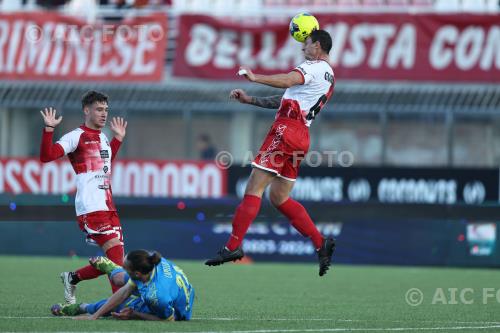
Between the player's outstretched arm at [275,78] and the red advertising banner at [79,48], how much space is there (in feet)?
39.0

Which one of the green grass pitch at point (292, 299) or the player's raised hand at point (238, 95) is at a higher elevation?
the player's raised hand at point (238, 95)

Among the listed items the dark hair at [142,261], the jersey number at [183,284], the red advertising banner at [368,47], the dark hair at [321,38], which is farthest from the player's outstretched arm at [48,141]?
the red advertising banner at [368,47]

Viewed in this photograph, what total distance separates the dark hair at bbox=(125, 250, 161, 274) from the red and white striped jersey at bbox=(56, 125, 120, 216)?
131 centimetres

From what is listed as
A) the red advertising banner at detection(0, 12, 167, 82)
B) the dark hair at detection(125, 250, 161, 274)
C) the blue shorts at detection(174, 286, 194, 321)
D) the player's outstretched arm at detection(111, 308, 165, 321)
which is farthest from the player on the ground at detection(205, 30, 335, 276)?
the red advertising banner at detection(0, 12, 167, 82)

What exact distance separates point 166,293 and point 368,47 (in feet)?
43.0

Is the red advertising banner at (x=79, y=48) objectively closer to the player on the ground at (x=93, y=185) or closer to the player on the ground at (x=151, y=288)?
the player on the ground at (x=93, y=185)

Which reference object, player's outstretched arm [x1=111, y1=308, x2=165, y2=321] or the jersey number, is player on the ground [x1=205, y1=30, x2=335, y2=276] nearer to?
the jersey number

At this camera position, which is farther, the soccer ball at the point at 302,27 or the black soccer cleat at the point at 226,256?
the soccer ball at the point at 302,27

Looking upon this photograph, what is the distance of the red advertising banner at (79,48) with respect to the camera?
22719 mm

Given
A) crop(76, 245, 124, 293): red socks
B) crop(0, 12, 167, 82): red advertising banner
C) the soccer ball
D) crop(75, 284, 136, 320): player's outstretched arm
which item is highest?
crop(0, 12, 167, 82): red advertising banner

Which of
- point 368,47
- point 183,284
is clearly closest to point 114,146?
point 183,284

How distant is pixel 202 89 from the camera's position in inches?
899

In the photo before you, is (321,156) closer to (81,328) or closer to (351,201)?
(351,201)

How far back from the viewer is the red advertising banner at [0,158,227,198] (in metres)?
21.8
